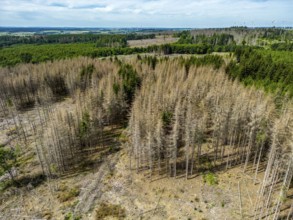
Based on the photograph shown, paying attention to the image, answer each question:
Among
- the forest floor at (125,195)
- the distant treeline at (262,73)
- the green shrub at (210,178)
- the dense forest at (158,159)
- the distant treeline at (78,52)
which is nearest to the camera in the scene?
the forest floor at (125,195)

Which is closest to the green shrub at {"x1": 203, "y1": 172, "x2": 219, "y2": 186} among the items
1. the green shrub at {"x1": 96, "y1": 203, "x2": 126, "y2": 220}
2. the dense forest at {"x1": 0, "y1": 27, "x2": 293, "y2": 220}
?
the dense forest at {"x1": 0, "y1": 27, "x2": 293, "y2": 220}

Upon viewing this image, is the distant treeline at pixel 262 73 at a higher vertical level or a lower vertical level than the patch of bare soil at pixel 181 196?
higher

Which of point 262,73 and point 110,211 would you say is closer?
point 110,211

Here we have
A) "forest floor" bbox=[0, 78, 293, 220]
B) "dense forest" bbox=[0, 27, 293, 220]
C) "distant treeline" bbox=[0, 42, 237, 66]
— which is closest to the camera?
"forest floor" bbox=[0, 78, 293, 220]

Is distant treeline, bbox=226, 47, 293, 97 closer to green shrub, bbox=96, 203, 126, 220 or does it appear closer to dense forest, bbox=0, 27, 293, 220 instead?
dense forest, bbox=0, 27, 293, 220

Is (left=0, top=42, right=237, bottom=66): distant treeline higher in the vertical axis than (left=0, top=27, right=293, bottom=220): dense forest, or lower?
higher

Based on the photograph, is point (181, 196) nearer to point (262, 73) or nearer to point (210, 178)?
point (210, 178)

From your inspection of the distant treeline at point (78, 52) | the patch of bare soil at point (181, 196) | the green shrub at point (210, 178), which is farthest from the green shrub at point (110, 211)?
the distant treeline at point (78, 52)

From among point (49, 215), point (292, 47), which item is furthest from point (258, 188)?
point (292, 47)

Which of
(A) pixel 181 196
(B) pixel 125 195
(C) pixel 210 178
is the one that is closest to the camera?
(A) pixel 181 196

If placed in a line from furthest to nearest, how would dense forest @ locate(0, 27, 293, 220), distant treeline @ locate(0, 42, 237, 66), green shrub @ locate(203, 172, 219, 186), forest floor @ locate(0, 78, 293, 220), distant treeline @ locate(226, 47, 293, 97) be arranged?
distant treeline @ locate(0, 42, 237, 66) → distant treeline @ locate(226, 47, 293, 97) → green shrub @ locate(203, 172, 219, 186) → dense forest @ locate(0, 27, 293, 220) → forest floor @ locate(0, 78, 293, 220)

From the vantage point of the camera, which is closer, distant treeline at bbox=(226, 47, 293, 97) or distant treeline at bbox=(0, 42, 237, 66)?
distant treeline at bbox=(226, 47, 293, 97)

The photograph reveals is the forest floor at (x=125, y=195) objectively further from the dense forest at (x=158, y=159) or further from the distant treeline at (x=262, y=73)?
the distant treeline at (x=262, y=73)

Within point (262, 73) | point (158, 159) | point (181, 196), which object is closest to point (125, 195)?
point (181, 196)
